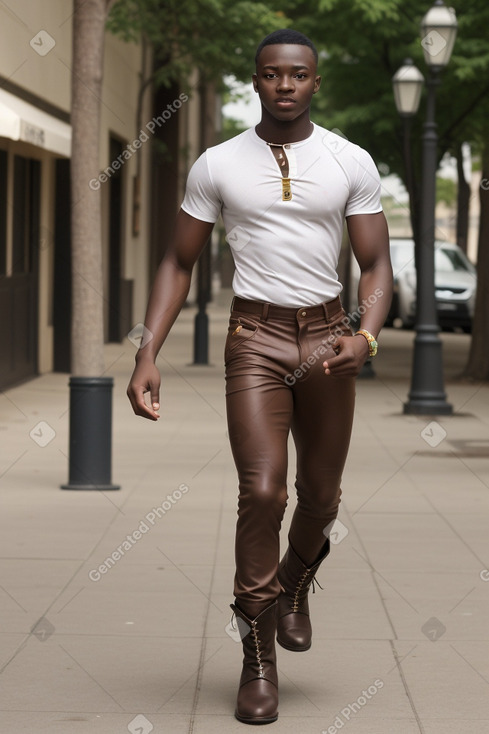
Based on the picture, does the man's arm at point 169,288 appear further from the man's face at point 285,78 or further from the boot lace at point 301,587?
the boot lace at point 301,587

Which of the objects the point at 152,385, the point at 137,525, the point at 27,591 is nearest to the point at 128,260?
the point at 137,525

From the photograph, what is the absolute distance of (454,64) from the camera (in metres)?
19.1

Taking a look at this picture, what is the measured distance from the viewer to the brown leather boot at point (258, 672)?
14.6 ft

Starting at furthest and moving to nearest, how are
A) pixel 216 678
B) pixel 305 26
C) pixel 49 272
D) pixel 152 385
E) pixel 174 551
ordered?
pixel 305 26 < pixel 49 272 < pixel 174 551 < pixel 216 678 < pixel 152 385

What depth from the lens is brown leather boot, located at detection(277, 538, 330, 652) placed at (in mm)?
4980

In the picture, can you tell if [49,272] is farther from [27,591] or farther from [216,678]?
[216,678]

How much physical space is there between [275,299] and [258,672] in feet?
3.80

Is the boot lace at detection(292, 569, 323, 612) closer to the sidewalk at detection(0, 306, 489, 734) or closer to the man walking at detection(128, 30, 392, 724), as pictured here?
the sidewalk at detection(0, 306, 489, 734)

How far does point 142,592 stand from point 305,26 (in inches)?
575

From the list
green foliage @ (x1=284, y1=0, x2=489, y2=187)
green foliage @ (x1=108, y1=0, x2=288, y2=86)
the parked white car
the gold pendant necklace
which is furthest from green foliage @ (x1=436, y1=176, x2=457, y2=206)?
the gold pendant necklace

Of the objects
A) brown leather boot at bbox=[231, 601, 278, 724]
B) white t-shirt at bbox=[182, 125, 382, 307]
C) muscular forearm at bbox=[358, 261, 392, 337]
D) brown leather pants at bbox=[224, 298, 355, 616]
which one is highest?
white t-shirt at bbox=[182, 125, 382, 307]

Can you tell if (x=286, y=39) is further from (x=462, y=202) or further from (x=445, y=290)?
(x=462, y=202)

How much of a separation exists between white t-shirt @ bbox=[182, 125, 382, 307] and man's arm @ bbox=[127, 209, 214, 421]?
55 mm

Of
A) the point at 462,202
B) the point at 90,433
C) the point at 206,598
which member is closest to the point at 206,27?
the point at 90,433
